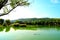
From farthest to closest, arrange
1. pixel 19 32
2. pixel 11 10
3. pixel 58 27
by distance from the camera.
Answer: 1. pixel 58 27
2. pixel 19 32
3. pixel 11 10

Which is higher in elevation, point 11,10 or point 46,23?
point 11,10

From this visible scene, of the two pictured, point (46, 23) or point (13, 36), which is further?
point (46, 23)

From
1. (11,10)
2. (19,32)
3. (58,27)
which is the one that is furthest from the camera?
(58,27)

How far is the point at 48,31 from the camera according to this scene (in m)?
4.83

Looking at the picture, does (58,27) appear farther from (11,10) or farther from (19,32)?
(11,10)

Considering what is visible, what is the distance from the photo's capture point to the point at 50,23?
503 centimetres

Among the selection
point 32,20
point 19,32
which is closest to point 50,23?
point 32,20

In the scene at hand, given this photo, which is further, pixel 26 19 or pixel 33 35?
pixel 26 19

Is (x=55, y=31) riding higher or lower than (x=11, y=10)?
lower

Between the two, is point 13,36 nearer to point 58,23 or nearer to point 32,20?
point 32,20

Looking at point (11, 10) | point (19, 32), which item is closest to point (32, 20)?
point (19, 32)

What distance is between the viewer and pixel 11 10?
14.0ft

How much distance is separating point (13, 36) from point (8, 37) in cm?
11

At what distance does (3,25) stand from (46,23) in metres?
1.07
